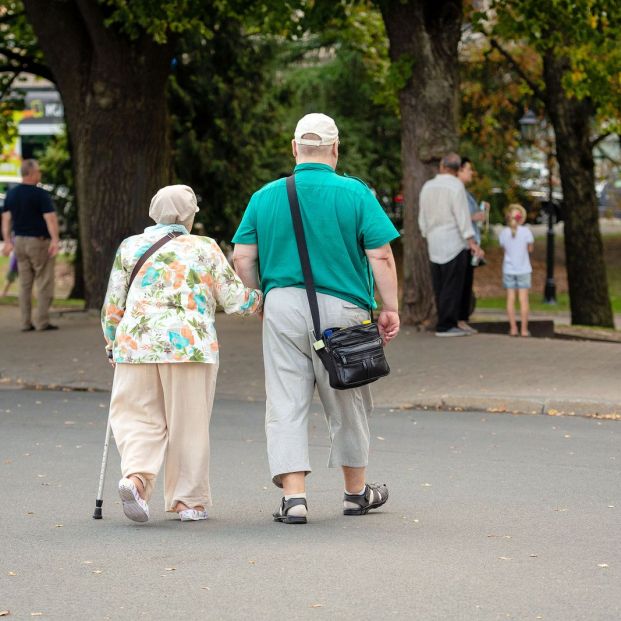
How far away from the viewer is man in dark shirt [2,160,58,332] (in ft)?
56.0

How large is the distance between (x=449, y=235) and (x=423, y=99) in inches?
76.0

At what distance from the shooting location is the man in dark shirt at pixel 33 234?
1706cm

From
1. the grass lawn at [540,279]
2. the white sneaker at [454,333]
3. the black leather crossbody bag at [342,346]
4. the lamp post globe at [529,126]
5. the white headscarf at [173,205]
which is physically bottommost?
the grass lawn at [540,279]

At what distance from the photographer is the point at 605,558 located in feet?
20.7

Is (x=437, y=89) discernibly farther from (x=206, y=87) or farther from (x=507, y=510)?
(x=206, y=87)

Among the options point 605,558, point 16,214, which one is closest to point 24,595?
point 605,558

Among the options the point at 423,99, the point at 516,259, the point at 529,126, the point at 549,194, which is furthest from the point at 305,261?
the point at 549,194

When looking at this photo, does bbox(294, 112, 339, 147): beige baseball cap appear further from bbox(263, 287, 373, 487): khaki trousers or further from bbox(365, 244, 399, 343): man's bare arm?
bbox(263, 287, 373, 487): khaki trousers

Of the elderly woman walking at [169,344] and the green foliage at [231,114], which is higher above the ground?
the green foliage at [231,114]

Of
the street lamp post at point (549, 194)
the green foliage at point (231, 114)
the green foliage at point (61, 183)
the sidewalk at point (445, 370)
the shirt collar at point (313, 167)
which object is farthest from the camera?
the green foliage at point (61, 183)

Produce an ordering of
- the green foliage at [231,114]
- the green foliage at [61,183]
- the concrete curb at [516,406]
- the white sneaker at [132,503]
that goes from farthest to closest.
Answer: the green foliage at [61,183] < the green foliage at [231,114] < the concrete curb at [516,406] < the white sneaker at [132,503]

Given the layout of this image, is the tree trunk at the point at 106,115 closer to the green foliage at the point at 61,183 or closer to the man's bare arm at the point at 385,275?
the man's bare arm at the point at 385,275

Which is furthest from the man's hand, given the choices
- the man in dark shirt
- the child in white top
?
the man in dark shirt

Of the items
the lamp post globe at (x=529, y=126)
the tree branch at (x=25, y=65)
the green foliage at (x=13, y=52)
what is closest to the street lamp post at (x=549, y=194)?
the lamp post globe at (x=529, y=126)
